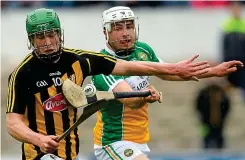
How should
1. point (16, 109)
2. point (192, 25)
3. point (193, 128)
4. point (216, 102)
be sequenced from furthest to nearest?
point (192, 25) < point (193, 128) < point (216, 102) < point (16, 109)

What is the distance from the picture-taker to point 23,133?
7.22 m

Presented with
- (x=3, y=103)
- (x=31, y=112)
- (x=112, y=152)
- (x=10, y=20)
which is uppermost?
(x=31, y=112)

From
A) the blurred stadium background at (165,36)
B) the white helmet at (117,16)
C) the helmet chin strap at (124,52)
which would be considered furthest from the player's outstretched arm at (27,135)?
the blurred stadium background at (165,36)

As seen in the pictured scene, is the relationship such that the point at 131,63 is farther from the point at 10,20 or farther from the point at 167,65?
the point at 10,20

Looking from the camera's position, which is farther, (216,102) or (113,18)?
(216,102)

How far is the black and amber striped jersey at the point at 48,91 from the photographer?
745cm

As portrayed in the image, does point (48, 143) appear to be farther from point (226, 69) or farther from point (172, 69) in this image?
point (226, 69)

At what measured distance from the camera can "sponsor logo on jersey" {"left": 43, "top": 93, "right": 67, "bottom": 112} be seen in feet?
24.7

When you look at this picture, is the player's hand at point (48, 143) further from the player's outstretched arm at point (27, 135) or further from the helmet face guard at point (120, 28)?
the helmet face guard at point (120, 28)

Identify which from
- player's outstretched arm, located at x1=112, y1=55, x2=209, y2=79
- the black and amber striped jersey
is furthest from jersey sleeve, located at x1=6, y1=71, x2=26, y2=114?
player's outstretched arm, located at x1=112, y1=55, x2=209, y2=79

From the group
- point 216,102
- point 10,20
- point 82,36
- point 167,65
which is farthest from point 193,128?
point 167,65

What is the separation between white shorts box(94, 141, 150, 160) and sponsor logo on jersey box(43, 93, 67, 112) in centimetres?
108

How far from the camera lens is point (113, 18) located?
8.62 meters

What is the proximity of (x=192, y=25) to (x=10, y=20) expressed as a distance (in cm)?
296
